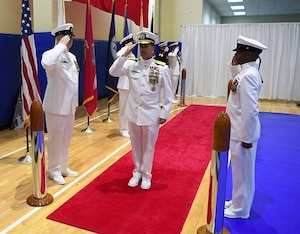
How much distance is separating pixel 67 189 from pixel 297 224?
213cm

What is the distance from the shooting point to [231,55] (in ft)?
32.6

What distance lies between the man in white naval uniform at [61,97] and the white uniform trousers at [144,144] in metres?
0.66

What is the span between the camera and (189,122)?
20.9 feet

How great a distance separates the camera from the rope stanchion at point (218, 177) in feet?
7.31

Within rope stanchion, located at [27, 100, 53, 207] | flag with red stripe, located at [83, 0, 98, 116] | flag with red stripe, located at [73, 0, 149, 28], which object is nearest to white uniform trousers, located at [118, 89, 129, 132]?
flag with red stripe, located at [83, 0, 98, 116]

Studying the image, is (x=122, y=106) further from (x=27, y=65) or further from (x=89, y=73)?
(x=27, y=65)

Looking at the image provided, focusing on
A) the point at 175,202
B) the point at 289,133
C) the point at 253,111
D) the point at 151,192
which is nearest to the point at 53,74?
the point at 151,192

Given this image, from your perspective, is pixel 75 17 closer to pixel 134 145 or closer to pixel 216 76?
pixel 216 76

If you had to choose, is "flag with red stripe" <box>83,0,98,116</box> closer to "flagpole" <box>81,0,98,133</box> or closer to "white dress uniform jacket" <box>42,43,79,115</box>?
"flagpole" <box>81,0,98,133</box>

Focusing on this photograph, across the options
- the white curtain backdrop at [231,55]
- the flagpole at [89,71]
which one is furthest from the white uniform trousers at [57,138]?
the white curtain backdrop at [231,55]

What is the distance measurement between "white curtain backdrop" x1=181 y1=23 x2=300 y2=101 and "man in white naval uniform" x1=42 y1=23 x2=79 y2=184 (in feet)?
24.9

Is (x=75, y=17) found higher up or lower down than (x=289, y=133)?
higher up

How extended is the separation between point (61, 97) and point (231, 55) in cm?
789

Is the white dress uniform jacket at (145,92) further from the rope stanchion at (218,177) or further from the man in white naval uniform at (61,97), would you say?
the rope stanchion at (218,177)
